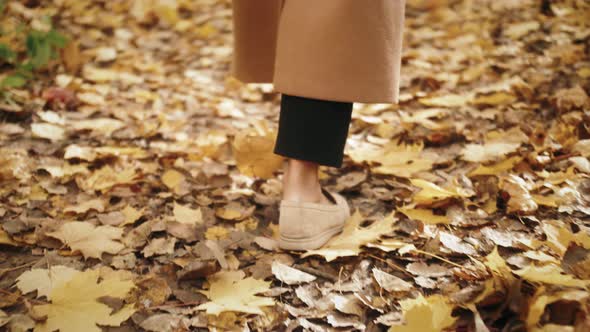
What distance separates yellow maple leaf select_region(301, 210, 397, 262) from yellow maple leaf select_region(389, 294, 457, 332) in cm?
21

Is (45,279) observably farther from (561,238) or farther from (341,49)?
(561,238)

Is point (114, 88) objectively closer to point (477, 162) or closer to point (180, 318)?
point (180, 318)

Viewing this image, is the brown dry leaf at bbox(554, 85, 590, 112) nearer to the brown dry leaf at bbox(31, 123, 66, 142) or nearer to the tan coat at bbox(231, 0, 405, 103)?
the tan coat at bbox(231, 0, 405, 103)

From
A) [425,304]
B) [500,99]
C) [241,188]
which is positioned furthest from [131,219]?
[500,99]

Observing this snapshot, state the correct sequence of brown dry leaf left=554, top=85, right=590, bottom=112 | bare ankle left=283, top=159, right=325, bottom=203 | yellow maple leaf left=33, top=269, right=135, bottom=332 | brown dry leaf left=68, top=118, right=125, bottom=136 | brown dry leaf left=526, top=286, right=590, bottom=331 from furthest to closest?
1. brown dry leaf left=68, top=118, right=125, bottom=136
2. brown dry leaf left=554, top=85, right=590, bottom=112
3. bare ankle left=283, top=159, right=325, bottom=203
4. yellow maple leaf left=33, top=269, right=135, bottom=332
5. brown dry leaf left=526, top=286, right=590, bottom=331

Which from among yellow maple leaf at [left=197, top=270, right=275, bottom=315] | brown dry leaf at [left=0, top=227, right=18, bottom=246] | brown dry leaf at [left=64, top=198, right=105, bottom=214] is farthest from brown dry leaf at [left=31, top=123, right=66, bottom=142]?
yellow maple leaf at [left=197, top=270, right=275, bottom=315]

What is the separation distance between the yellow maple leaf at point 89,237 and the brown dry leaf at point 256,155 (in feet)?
1.38

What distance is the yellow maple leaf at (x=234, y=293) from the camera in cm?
85

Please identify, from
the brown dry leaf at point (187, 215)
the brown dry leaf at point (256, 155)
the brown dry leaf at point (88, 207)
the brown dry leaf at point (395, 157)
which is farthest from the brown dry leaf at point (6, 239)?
the brown dry leaf at point (395, 157)

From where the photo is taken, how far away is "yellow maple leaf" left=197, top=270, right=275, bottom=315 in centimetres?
85

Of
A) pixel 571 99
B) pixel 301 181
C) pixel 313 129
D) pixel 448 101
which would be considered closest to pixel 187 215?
pixel 301 181

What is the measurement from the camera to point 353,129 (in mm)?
1676

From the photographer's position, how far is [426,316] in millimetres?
763

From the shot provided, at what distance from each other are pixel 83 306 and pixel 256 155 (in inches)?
26.1
